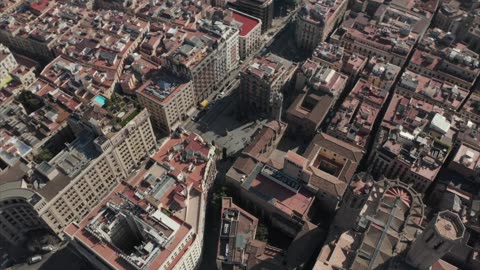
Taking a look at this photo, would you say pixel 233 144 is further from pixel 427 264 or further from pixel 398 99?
pixel 427 264

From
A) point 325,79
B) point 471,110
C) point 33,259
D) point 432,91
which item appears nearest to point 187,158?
point 33,259

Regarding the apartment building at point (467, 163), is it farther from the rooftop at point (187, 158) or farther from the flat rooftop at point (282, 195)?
the rooftop at point (187, 158)

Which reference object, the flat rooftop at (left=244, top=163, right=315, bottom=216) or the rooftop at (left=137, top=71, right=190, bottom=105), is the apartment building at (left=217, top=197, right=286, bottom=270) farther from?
the rooftop at (left=137, top=71, right=190, bottom=105)

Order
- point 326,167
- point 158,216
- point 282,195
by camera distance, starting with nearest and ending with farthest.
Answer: point 158,216, point 282,195, point 326,167

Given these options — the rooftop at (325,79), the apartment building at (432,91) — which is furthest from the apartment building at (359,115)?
the apartment building at (432,91)

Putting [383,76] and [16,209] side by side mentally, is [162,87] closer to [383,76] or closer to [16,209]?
[16,209]

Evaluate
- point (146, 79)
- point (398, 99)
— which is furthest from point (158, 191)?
point (398, 99)

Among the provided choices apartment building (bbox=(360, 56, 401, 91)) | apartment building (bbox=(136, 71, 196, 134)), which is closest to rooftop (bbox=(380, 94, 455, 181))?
apartment building (bbox=(360, 56, 401, 91))
